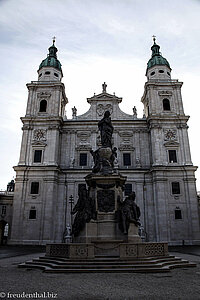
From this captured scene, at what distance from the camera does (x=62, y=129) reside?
120ft

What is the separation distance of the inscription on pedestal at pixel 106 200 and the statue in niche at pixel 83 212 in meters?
0.33

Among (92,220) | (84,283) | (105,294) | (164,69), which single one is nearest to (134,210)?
(92,220)

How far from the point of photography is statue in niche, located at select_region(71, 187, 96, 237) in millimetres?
11261

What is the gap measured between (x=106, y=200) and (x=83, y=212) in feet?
3.98

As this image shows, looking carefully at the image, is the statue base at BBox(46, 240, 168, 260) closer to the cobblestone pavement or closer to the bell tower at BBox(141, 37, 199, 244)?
the cobblestone pavement

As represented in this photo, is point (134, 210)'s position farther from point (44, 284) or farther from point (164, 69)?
point (164, 69)

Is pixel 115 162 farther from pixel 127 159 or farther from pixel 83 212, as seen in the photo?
pixel 83 212

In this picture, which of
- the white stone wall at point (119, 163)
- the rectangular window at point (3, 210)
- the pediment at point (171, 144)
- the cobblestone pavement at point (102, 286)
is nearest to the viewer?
the cobblestone pavement at point (102, 286)

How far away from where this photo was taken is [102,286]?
6746mm

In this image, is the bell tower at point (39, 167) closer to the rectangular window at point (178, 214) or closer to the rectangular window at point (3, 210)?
the rectangular window at point (3, 210)

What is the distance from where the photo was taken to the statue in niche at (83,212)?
11261 mm

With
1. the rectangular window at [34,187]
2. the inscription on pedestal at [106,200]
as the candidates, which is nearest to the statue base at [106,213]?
the inscription on pedestal at [106,200]

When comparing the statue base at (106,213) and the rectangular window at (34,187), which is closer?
the statue base at (106,213)

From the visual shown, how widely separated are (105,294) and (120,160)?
28.5m
